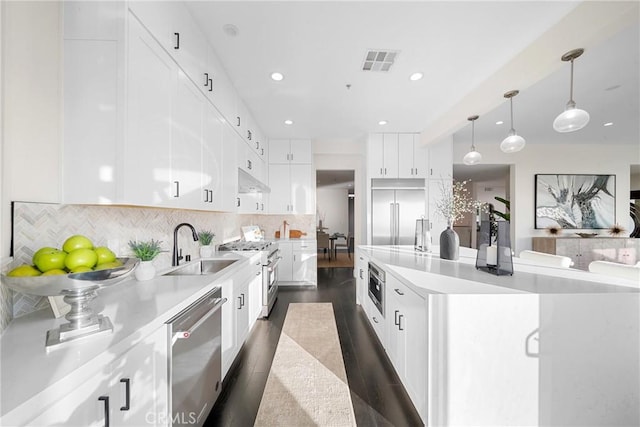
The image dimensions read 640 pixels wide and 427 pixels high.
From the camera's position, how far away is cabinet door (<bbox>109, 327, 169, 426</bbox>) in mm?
844

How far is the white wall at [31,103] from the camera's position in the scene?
1051mm

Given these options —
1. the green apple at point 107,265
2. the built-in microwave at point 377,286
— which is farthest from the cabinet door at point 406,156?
the green apple at point 107,265

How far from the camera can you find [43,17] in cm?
118

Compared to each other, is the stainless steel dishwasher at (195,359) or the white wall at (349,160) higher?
the white wall at (349,160)

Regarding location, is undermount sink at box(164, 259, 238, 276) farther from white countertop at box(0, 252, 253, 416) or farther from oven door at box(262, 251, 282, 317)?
white countertop at box(0, 252, 253, 416)

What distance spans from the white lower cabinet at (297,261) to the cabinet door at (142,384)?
11.1 ft

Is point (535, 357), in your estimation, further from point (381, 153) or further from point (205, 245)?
point (381, 153)

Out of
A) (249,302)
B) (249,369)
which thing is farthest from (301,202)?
(249,369)

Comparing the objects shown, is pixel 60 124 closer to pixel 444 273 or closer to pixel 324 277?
pixel 444 273

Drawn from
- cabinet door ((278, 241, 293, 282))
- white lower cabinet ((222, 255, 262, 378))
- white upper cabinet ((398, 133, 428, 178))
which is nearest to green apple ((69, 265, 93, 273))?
white lower cabinet ((222, 255, 262, 378))

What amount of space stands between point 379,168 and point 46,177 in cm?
416

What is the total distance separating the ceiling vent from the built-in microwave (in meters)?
2.05

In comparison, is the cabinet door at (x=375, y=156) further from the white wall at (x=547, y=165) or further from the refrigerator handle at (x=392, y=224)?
the white wall at (x=547, y=165)

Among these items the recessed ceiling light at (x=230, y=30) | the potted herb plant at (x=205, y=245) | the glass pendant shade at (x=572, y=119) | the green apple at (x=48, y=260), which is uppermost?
the recessed ceiling light at (x=230, y=30)
